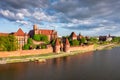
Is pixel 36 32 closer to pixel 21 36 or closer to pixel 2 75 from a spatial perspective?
pixel 21 36

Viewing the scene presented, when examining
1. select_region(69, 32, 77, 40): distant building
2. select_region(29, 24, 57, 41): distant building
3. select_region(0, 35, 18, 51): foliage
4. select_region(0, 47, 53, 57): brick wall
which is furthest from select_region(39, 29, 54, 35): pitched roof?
select_region(0, 35, 18, 51): foliage

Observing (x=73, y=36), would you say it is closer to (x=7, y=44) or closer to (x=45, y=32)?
(x=45, y=32)

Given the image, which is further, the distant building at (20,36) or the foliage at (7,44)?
the distant building at (20,36)

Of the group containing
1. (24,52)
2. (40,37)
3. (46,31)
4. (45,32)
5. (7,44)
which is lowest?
(24,52)

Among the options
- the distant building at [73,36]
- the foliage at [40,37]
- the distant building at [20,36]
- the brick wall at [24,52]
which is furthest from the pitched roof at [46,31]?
the brick wall at [24,52]

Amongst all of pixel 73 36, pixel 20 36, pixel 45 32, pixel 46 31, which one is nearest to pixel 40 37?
pixel 45 32

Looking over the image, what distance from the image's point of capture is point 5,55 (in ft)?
160

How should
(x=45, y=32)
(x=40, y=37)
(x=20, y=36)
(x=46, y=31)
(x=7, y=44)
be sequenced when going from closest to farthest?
(x=7, y=44) < (x=20, y=36) < (x=40, y=37) < (x=45, y=32) < (x=46, y=31)

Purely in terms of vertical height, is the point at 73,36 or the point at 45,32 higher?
the point at 45,32

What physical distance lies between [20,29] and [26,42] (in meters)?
7.69

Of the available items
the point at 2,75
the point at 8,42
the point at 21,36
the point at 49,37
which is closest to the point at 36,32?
the point at 49,37

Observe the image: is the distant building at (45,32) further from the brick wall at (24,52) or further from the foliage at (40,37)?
the brick wall at (24,52)

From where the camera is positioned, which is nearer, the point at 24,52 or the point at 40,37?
the point at 24,52

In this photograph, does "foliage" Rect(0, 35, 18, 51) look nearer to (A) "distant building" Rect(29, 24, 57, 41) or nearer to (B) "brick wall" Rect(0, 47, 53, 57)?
(B) "brick wall" Rect(0, 47, 53, 57)
